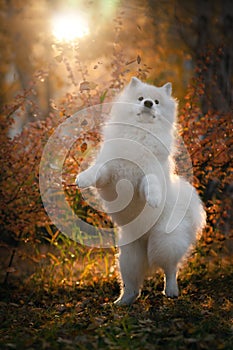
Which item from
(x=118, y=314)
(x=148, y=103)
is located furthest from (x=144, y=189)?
(x=118, y=314)

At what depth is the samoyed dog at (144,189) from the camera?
12.4ft

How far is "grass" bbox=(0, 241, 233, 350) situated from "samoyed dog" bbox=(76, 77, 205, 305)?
40 centimetres

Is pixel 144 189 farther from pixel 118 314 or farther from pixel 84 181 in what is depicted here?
pixel 118 314

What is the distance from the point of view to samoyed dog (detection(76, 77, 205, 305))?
3.79 meters

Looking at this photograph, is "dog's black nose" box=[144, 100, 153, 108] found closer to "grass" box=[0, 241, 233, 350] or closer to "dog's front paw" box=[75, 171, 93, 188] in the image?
"dog's front paw" box=[75, 171, 93, 188]

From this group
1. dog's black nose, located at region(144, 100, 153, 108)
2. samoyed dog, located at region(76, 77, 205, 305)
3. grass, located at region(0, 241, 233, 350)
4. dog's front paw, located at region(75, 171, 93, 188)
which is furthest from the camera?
dog's black nose, located at region(144, 100, 153, 108)

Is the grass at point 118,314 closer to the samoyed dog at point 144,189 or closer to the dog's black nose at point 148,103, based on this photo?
the samoyed dog at point 144,189

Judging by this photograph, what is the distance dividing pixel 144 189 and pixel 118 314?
1000 millimetres

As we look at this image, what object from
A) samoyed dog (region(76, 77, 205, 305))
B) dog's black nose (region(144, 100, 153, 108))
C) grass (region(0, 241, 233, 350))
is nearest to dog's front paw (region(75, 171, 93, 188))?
samoyed dog (region(76, 77, 205, 305))

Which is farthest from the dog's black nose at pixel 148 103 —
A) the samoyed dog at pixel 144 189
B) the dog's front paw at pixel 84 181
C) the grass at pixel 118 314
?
the grass at pixel 118 314

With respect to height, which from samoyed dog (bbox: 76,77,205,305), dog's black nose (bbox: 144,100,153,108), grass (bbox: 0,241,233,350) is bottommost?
grass (bbox: 0,241,233,350)

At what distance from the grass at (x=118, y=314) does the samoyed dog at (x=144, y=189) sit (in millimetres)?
403

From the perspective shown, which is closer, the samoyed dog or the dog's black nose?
the samoyed dog

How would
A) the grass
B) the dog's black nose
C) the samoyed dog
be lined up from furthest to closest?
1. the dog's black nose
2. the samoyed dog
3. the grass
